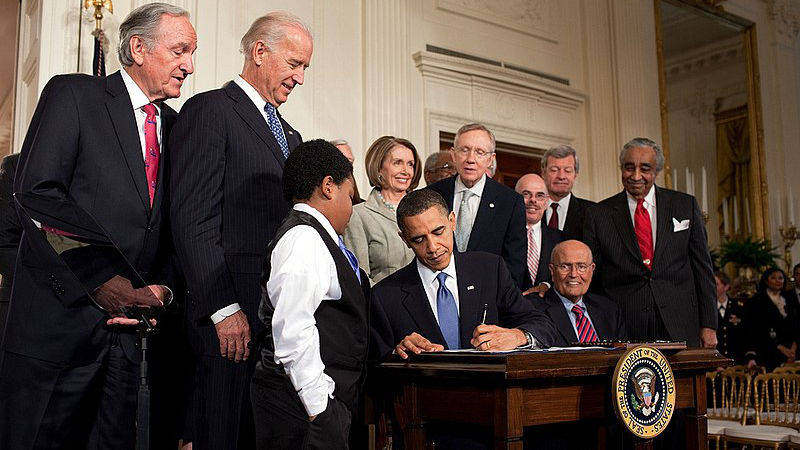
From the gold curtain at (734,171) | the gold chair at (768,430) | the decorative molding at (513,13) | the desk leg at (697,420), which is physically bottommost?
the gold chair at (768,430)

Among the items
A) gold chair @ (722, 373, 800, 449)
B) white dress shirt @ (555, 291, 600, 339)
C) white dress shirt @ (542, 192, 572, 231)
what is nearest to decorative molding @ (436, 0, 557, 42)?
white dress shirt @ (542, 192, 572, 231)

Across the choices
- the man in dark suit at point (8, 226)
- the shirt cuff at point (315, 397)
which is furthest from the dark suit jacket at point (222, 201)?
the man in dark suit at point (8, 226)

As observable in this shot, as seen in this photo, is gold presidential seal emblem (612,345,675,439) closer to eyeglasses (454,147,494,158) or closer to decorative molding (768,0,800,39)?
eyeglasses (454,147,494,158)

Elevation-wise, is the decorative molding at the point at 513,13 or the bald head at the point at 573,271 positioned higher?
the decorative molding at the point at 513,13

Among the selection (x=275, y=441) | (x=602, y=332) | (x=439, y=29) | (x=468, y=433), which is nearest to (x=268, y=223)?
(x=275, y=441)

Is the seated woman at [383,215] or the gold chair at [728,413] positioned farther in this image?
the gold chair at [728,413]

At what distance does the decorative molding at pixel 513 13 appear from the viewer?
786 cm

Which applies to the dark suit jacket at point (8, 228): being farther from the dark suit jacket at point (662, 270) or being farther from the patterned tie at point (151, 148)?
the dark suit jacket at point (662, 270)

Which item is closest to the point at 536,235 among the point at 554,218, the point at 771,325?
the point at 554,218

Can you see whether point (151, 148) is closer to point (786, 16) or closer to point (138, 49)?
point (138, 49)

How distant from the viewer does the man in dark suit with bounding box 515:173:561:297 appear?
4258mm

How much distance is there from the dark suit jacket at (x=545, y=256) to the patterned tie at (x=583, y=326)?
44 centimetres

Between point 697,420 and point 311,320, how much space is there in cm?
137

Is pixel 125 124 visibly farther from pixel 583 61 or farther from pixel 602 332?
pixel 583 61
